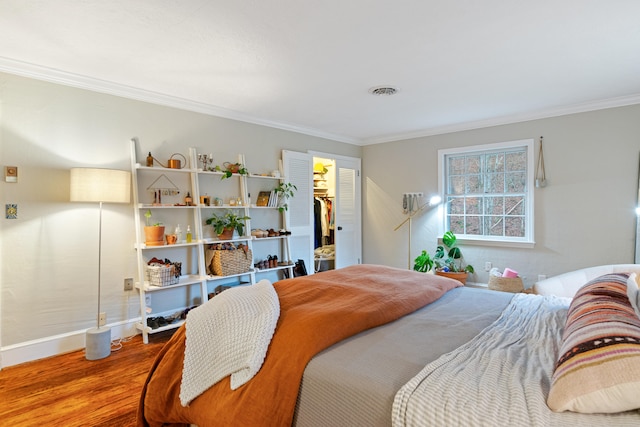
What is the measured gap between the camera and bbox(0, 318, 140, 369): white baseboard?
2740 mm

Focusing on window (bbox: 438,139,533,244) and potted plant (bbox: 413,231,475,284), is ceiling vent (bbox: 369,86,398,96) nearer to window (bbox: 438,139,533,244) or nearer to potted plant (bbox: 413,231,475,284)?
window (bbox: 438,139,533,244)

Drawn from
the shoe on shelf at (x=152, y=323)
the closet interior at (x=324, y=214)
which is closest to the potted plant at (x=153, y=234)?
the shoe on shelf at (x=152, y=323)

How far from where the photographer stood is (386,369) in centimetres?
130

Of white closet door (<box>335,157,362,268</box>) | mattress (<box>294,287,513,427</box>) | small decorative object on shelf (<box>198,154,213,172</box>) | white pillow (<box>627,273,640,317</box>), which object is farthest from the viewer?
white closet door (<box>335,157,362,268</box>)

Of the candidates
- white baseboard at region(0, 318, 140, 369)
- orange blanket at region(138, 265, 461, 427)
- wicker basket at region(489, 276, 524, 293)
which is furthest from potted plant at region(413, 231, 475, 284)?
white baseboard at region(0, 318, 140, 369)

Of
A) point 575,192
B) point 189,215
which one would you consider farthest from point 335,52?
point 575,192

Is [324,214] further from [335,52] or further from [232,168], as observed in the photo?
[335,52]

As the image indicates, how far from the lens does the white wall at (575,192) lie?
146 inches

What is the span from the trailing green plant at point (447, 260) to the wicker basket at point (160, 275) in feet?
10.2

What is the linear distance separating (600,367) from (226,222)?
3.51 metres

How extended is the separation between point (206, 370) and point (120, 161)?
99.5 inches

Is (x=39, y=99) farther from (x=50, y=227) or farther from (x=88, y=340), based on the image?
(x=88, y=340)

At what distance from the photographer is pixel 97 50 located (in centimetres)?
254

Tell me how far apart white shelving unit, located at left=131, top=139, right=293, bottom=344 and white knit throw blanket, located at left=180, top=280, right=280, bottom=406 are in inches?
73.7
